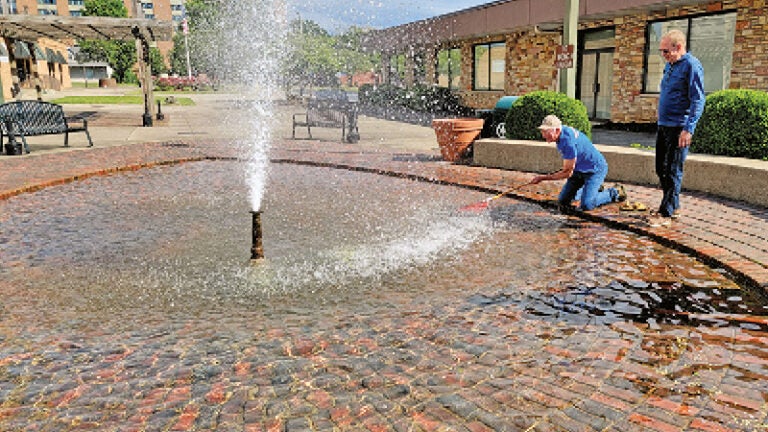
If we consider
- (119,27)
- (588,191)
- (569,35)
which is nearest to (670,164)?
(588,191)

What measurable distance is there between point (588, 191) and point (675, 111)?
128 centimetres

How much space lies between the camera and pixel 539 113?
33.0 ft

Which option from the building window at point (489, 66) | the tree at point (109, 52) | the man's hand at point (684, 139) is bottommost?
the man's hand at point (684, 139)

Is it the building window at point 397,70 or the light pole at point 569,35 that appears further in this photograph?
the building window at point 397,70

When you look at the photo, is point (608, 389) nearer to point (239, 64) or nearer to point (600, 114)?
point (600, 114)

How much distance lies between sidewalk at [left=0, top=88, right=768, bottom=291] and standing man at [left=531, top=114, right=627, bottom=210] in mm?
181

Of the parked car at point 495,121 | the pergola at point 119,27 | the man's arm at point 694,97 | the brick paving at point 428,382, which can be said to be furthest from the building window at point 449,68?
the brick paving at point 428,382

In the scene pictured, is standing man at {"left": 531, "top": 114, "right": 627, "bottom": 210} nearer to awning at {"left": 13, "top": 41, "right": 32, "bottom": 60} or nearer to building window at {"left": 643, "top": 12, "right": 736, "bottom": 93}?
building window at {"left": 643, "top": 12, "right": 736, "bottom": 93}

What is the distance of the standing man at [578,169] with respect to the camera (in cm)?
669

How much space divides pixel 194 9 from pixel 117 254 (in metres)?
93.8

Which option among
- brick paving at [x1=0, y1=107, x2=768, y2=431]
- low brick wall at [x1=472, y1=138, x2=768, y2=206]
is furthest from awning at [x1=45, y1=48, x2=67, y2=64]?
brick paving at [x1=0, y1=107, x2=768, y2=431]

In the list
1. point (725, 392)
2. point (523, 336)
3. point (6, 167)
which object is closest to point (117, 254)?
point (523, 336)

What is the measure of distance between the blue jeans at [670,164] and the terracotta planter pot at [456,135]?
4703mm

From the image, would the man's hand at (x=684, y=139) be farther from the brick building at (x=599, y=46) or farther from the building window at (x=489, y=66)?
the building window at (x=489, y=66)
